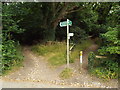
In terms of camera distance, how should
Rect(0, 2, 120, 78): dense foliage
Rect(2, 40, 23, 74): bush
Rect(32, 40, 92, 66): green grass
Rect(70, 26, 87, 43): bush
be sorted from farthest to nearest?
Rect(70, 26, 87, 43): bush
Rect(32, 40, 92, 66): green grass
Rect(2, 40, 23, 74): bush
Rect(0, 2, 120, 78): dense foliage

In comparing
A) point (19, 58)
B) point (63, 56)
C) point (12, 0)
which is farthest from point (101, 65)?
point (12, 0)

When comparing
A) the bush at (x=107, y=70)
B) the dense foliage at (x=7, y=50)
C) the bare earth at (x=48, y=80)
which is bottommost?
the bare earth at (x=48, y=80)

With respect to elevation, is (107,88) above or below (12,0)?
below

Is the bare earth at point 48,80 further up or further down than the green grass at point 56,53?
further down

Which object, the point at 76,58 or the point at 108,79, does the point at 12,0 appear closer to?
the point at 76,58

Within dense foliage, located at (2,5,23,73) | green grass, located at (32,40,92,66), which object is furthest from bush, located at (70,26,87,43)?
dense foliage, located at (2,5,23,73)

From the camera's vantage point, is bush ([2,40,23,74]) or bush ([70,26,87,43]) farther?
bush ([70,26,87,43])

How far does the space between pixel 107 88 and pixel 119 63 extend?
160 centimetres

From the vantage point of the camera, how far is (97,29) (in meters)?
12.7

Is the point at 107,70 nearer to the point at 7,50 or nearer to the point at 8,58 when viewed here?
the point at 8,58

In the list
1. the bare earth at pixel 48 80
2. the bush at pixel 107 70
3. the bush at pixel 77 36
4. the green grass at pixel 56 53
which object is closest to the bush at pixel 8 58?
the bare earth at pixel 48 80

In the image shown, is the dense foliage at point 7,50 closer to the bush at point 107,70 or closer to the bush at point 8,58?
the bush at point 8,58

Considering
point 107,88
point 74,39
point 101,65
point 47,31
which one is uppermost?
point 47,31

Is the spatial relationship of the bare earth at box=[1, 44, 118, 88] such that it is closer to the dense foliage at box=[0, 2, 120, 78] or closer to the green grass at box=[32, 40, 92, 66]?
the dense foliage at box=[0, 2, 120, 78]
